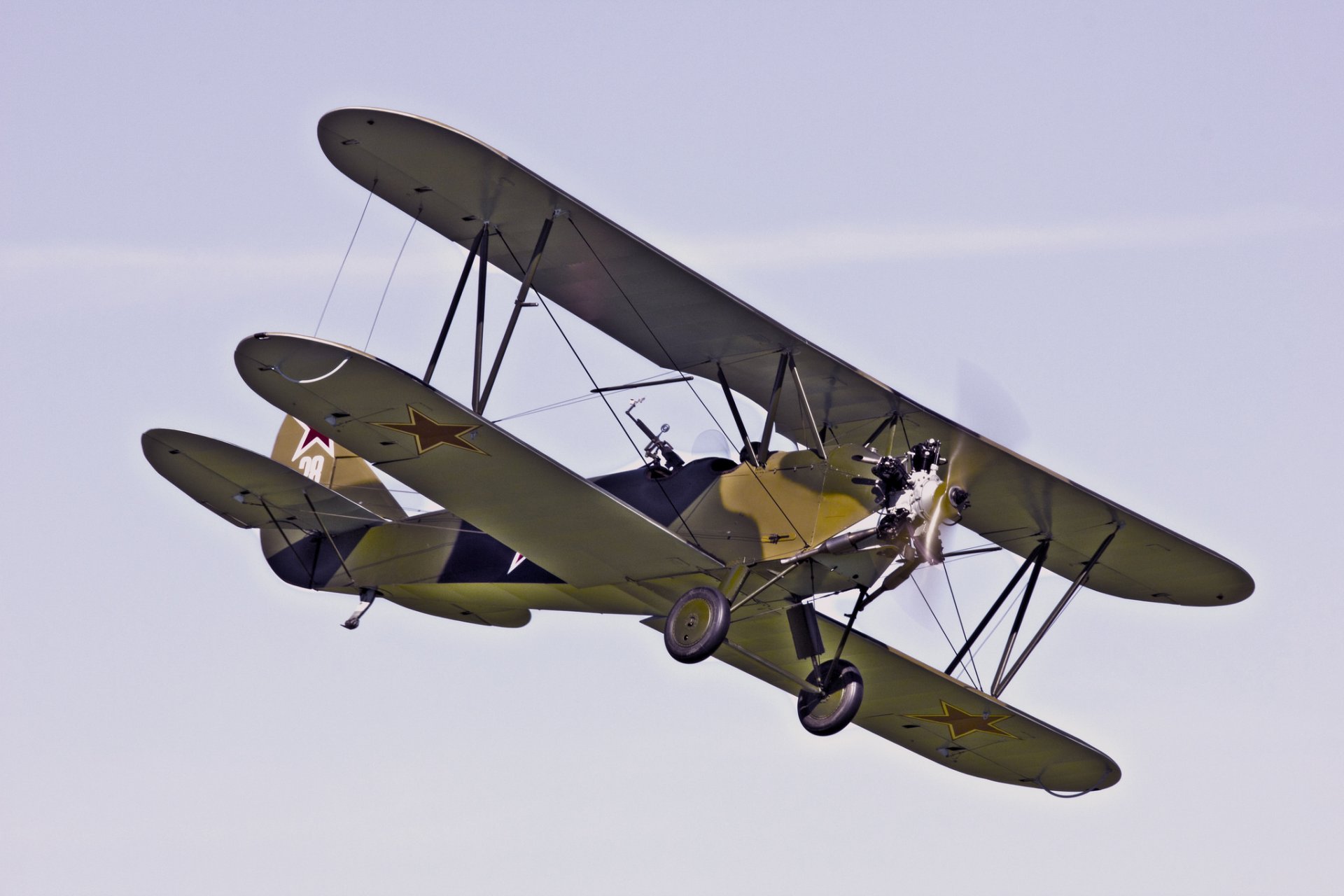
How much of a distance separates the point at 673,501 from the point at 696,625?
3.94ft

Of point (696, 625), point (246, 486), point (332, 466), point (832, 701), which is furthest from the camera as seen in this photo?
point (332, 466)

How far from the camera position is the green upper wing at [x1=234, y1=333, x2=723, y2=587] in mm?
13430

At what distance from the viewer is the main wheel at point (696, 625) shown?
1449 centimetres

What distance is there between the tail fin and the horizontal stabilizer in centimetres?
37

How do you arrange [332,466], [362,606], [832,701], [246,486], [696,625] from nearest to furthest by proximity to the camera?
[696,625] → [832,701] → [246,486] → [362,606] → [332,466]

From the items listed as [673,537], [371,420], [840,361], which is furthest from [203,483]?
[840,361]

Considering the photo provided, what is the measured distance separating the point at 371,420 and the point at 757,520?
118 inches

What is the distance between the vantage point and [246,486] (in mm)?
16562

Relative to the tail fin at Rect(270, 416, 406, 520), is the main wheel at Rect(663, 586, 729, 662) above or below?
below

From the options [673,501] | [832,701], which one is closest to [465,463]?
[673,501]

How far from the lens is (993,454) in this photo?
53.2 feet

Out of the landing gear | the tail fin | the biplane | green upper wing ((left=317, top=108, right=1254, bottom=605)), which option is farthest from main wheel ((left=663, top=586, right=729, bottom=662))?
the tail fin

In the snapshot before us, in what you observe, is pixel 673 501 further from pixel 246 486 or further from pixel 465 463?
pixel 246 486

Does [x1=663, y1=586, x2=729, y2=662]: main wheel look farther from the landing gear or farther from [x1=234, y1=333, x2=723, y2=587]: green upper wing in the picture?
the landing gear
